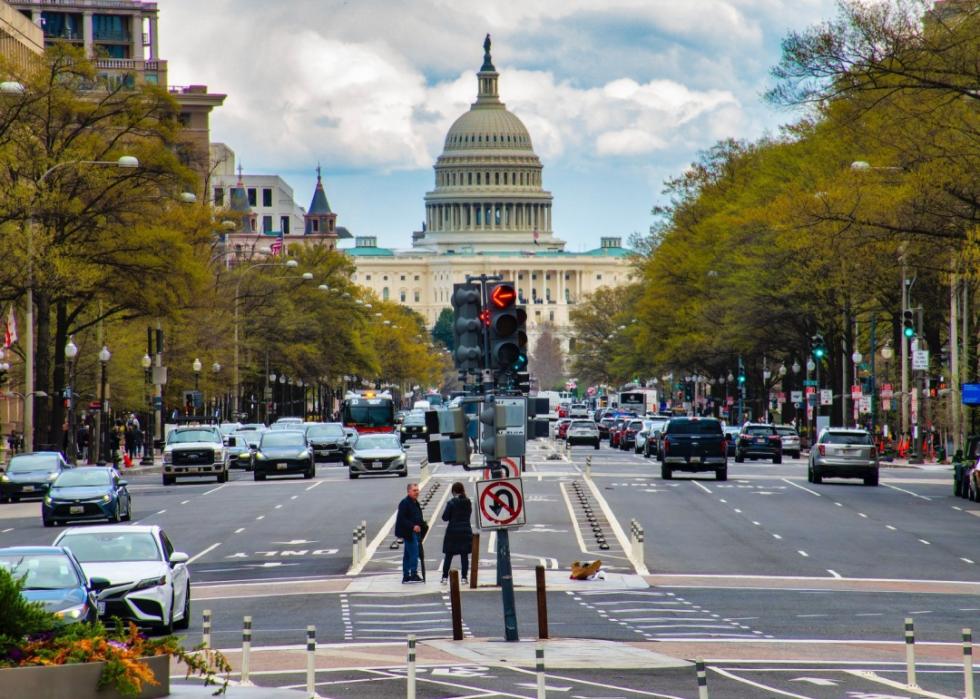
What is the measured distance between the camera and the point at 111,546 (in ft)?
81.8

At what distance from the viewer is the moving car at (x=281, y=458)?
210 feet

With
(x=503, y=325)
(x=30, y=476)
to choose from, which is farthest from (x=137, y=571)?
(x=30, y=476)

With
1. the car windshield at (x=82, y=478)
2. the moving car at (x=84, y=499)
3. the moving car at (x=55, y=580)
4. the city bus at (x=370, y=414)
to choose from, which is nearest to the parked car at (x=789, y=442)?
the city bus at (x=370, y=414)

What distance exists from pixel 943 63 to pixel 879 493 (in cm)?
1774

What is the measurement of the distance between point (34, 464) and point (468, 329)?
106 ft

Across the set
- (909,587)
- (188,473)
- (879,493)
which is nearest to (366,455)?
(188,473)

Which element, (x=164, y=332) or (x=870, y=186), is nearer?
(x=870, y=186)

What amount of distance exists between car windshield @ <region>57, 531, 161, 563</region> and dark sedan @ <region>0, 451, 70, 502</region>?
27772 millimetres

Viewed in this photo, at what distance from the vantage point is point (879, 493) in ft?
177

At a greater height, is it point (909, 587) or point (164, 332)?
point (164, 332)

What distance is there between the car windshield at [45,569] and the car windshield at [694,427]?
39571 mm

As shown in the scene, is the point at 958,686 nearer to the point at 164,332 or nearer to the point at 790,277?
the point at 790,277

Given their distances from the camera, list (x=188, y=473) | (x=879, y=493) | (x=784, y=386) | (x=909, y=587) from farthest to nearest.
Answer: (x=784, y=386) < (x=188, y=473) < (x=879, y=493) < (x=909, y=587)

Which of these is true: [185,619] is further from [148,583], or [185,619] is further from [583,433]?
[583,433]
